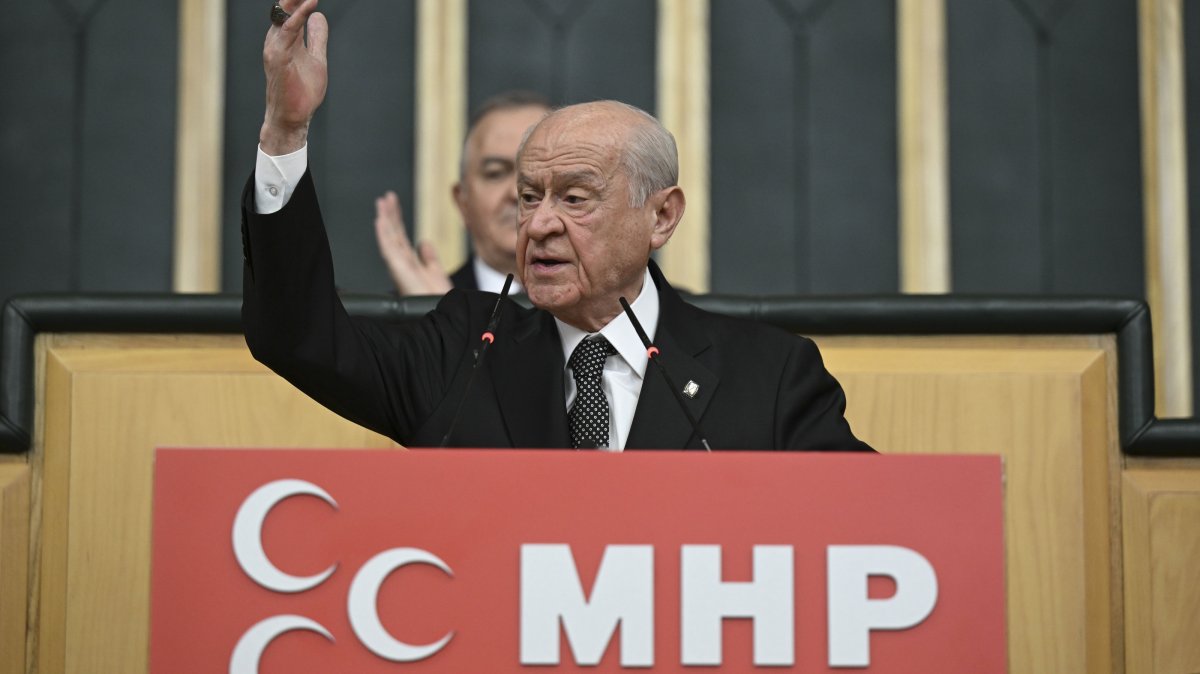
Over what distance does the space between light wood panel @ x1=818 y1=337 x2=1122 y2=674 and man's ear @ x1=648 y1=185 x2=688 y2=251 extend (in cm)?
36

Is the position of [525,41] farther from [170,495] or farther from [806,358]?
[170,495]

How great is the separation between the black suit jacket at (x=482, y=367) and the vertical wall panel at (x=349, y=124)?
1.93 m

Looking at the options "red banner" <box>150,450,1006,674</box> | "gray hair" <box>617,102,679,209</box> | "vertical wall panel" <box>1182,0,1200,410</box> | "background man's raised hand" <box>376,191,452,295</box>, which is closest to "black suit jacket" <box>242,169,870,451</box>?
"gray hair" <box>617,102,679,209</box>

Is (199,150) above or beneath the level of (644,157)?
above

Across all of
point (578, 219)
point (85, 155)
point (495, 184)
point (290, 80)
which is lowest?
point (578, 219)

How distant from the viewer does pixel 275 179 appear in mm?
1774

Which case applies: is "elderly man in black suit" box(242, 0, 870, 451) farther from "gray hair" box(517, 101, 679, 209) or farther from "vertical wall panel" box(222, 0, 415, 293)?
"vertical wall panel" box(222, 0, 415, 293)

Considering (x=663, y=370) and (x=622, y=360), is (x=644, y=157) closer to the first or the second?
(x=622, y=360)

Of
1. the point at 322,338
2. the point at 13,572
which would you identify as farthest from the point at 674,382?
the point at 13,572

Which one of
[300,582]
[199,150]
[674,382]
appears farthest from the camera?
[199,150]

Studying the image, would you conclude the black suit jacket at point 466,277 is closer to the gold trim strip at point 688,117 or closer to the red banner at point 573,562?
the gold trim strip at point 688,117

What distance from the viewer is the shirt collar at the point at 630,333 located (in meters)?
1.99

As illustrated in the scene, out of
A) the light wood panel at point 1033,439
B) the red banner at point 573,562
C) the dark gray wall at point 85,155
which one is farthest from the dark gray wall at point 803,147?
the red banner at point 573,562

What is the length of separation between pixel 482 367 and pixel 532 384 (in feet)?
0.25
